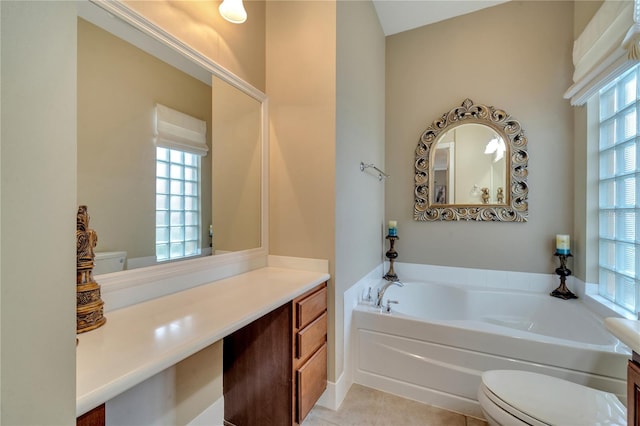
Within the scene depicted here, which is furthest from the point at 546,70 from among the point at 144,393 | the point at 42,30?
the point at 144,393

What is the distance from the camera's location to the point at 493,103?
2.34 m

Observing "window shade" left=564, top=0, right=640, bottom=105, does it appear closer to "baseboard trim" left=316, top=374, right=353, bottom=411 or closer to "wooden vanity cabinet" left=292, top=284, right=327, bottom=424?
"wooden vanity cabinet" left=292, top=284, right=327, bottom=424

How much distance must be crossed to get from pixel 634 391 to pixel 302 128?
68.8 inches

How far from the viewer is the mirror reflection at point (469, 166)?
7.61 ft

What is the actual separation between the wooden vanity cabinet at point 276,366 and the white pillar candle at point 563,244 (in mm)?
1983

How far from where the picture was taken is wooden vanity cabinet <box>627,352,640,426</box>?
2.18 feet

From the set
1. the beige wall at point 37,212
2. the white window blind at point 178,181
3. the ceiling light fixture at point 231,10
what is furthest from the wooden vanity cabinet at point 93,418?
the ceiling light fixture at point 231,10

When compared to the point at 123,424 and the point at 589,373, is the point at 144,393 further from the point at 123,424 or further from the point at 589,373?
the point at 589,373

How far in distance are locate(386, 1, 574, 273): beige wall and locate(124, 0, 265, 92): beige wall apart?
1494 mm

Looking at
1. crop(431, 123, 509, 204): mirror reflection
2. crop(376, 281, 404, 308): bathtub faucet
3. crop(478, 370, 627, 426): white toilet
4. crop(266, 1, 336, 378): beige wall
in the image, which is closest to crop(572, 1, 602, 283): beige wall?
crop(431, 123, 509, 204): mirror reflection

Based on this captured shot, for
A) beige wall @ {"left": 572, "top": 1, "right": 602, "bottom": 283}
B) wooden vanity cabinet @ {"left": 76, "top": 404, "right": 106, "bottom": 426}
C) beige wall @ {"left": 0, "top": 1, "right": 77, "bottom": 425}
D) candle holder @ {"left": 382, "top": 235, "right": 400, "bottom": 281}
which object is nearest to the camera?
beige wall @ {"left": 0, "top": 1, "right": 77, "bottom": 425}

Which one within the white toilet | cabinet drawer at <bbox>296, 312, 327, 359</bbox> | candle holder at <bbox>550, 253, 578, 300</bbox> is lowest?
the white toilet

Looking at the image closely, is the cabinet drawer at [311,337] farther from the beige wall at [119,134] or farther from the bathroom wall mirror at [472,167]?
the bathroom wall mirror at [472,167]

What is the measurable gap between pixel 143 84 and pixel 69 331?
3.63 feet
